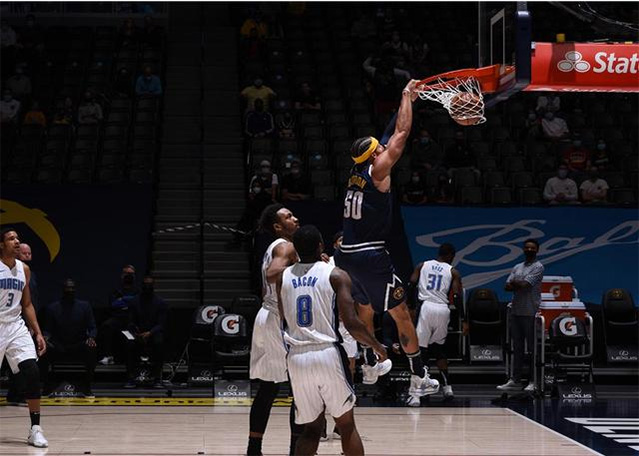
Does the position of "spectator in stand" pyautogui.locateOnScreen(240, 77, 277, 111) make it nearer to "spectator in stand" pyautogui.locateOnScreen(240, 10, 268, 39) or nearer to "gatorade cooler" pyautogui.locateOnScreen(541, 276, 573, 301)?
"spectator in stand" pyautogui.locateOnScreen(240, 10, 268, 39)

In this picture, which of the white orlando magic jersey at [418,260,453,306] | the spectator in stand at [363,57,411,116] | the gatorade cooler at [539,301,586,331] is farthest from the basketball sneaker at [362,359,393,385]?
the spectator in stand at [363,57,411,116]

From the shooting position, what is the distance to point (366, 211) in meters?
8.41


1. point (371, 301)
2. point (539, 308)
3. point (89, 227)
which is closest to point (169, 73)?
point (89, 227)

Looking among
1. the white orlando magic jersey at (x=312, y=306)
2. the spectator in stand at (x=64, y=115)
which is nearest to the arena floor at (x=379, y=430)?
the white orlando magic jersey at (x=312, y=306)

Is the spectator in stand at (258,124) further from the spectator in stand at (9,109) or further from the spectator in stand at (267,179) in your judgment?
the spectator in stand at (9,109)

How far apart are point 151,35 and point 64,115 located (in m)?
3.72

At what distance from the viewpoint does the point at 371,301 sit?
8.70 meters

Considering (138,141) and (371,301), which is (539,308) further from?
(138,141)

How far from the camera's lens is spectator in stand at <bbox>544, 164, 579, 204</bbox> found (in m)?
17.7

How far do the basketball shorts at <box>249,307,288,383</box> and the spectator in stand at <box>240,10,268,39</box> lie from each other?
47.3ft

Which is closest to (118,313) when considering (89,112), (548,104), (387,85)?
(89,112)

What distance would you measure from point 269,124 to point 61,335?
654 centimetres

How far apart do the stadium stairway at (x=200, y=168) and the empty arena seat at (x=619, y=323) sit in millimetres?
5392

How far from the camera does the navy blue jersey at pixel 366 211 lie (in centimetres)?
836
